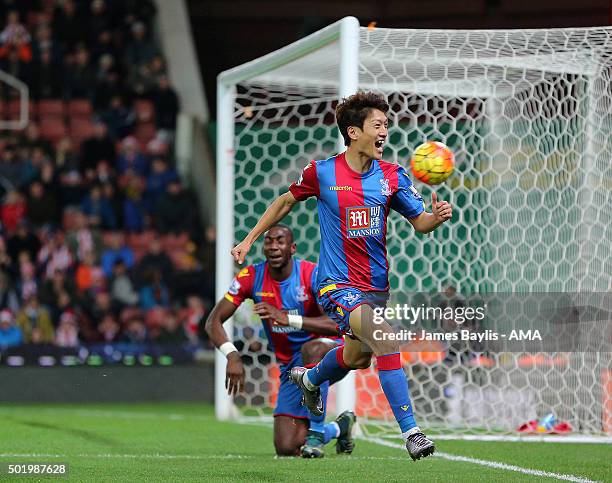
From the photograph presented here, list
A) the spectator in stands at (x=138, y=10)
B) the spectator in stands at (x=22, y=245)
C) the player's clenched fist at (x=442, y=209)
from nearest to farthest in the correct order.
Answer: the player's clenched fist at (x=442, y=209)
the spectator in stands at (x=22, y=245)
the spectator in stands at (x=138, y=10)

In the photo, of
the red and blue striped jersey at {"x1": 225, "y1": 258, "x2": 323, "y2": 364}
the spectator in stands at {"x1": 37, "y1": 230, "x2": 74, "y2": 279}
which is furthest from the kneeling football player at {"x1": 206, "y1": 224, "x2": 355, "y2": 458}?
the spectator in stands at {"x1": 37, "y1": 230, "x2": 74, "y2": 279}

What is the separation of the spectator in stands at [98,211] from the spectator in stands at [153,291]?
126cm

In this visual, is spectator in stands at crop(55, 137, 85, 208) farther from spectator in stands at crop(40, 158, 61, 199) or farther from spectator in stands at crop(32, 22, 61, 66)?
spectator in stands at crop(32, 22, 61, 66)

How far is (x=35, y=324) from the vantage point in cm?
1487

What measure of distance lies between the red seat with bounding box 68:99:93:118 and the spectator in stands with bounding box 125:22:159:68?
1.05 m

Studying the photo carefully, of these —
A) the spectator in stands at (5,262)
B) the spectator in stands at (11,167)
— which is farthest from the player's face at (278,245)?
the spectator in stands at (11,167)

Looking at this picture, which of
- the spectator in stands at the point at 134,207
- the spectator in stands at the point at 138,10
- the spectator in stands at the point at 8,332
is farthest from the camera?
the spectator in stands at the point at 138,10

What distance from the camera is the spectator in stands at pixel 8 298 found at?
1516 cm

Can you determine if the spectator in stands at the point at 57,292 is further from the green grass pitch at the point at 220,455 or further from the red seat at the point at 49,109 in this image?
the red seat at the point at 49,109

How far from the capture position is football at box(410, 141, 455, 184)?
20.6 ft

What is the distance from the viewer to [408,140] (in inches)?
409

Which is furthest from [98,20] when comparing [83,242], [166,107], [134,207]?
[83,242]

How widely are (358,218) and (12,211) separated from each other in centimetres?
1129

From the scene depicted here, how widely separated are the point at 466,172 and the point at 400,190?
151 inches
